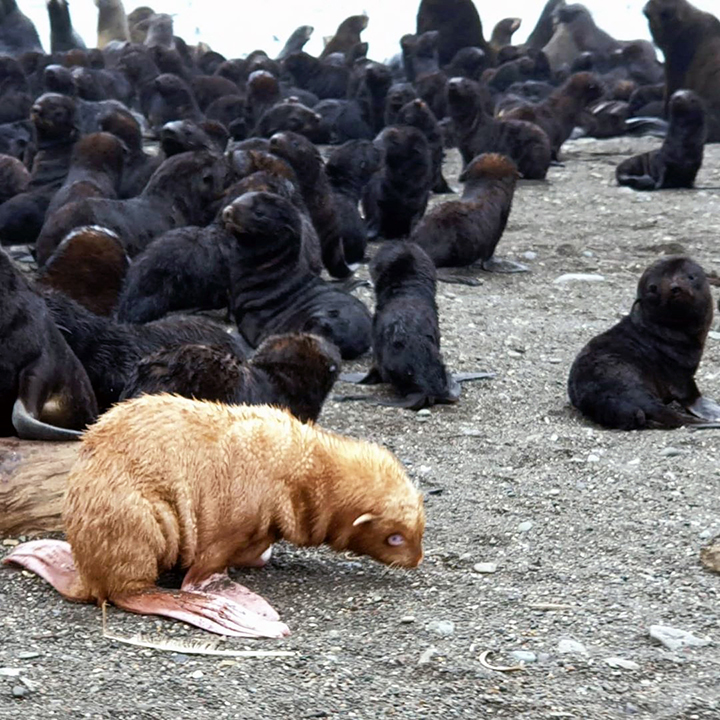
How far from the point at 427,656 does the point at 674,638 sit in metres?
0.66

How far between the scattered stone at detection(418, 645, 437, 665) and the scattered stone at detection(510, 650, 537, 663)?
198 millimetres

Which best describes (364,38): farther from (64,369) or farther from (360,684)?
(360,684)

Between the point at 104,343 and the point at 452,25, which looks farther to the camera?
the point at 452,25

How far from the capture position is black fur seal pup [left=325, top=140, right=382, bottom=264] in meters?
10.1

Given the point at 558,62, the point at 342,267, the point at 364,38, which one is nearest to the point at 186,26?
the point at 364,38

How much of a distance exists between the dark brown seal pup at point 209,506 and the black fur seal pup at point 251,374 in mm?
683

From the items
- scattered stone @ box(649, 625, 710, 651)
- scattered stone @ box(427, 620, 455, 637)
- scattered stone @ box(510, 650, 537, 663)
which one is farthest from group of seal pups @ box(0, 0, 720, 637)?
scattered stone @ box(649, 625, 710, 651)

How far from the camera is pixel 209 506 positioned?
3623 millimetres

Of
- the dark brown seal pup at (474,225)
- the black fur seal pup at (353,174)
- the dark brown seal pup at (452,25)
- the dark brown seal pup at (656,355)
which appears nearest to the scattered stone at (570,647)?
the dark brown seal pup at (656,355)

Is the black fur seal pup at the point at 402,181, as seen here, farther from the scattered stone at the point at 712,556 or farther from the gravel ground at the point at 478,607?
the scattered stone at the point at 712,556

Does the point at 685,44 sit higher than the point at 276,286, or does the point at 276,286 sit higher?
the point at 685,44

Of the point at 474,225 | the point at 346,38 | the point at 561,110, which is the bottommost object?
A: the point at 474,225

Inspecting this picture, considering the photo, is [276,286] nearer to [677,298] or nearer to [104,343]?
[104,343]

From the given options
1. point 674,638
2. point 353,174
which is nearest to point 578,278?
point 353,174
